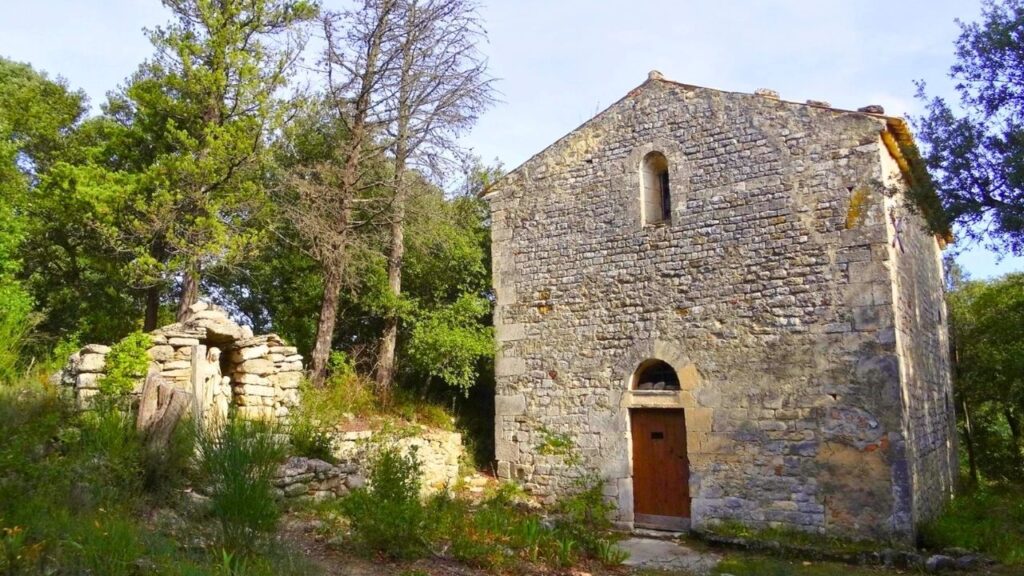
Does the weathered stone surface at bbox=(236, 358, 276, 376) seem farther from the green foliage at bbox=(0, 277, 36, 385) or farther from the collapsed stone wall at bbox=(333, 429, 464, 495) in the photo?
the green foliage at bbox=(0, 277, 36, 385)

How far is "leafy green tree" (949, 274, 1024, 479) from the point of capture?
1348 cm

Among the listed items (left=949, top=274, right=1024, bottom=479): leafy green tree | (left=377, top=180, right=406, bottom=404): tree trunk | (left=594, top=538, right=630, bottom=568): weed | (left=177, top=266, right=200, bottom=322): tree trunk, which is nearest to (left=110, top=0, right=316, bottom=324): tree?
(left=177, top=266, right=200, bottom=322): tree trunk

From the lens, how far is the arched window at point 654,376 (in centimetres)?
1092

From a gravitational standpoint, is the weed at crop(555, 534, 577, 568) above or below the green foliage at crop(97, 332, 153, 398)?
below

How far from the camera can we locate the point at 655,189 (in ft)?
38.0

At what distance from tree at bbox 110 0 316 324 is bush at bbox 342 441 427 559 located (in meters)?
7.03

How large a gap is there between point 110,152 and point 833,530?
15.0 meters

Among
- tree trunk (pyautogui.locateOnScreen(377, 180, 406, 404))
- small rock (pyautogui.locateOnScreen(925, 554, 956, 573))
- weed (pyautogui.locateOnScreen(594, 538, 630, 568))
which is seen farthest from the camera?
tree trunk (pyautogui.locateOnScreen(377, 180, 406, 404))

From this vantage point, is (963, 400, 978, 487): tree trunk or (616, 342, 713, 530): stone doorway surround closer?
(616, 342, 713, 530): stone doorway surround

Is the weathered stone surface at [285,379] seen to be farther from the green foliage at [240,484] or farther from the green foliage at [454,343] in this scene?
the green foliage at [240,484]

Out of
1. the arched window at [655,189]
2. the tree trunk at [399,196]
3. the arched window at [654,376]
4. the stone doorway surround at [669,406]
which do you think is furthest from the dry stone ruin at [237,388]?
the arched window at [655,189]

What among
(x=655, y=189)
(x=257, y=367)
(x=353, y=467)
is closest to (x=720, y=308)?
(x=655, y=189)

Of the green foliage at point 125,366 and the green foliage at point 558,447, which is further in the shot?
the green foliage at point 558,447

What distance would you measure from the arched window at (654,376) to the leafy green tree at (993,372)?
634 cm
